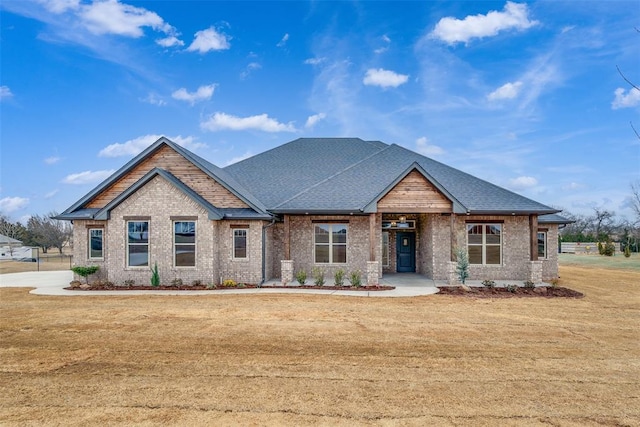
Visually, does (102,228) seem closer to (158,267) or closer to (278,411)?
(158,267)

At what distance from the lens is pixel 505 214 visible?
17.4 meters

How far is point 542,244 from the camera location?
19016 mm

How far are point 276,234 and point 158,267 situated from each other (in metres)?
5.47

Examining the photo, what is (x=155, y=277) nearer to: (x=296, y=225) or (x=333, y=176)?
(x=296, y=225)

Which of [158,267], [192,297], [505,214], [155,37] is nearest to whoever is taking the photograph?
[192,297]

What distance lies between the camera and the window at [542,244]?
18.9m

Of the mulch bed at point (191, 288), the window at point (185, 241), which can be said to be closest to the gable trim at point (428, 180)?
the mulch bed at point (191, 288)

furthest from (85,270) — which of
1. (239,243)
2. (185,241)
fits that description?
(239,243)

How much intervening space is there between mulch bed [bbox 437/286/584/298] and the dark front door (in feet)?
16.8

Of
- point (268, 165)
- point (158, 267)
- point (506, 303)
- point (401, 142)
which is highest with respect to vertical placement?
point (401, 142)

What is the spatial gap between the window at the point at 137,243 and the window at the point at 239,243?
3.75 metres

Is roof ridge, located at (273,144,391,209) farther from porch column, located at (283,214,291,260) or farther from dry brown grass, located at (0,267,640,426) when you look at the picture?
dry brown grass, located at (0,267,640,426)

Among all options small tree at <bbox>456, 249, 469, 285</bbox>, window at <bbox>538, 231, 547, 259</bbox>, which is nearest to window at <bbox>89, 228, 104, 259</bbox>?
small tree at <bbox>456, 249, 469, 285</bbox>

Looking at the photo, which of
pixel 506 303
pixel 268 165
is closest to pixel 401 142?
pixel 268 165
